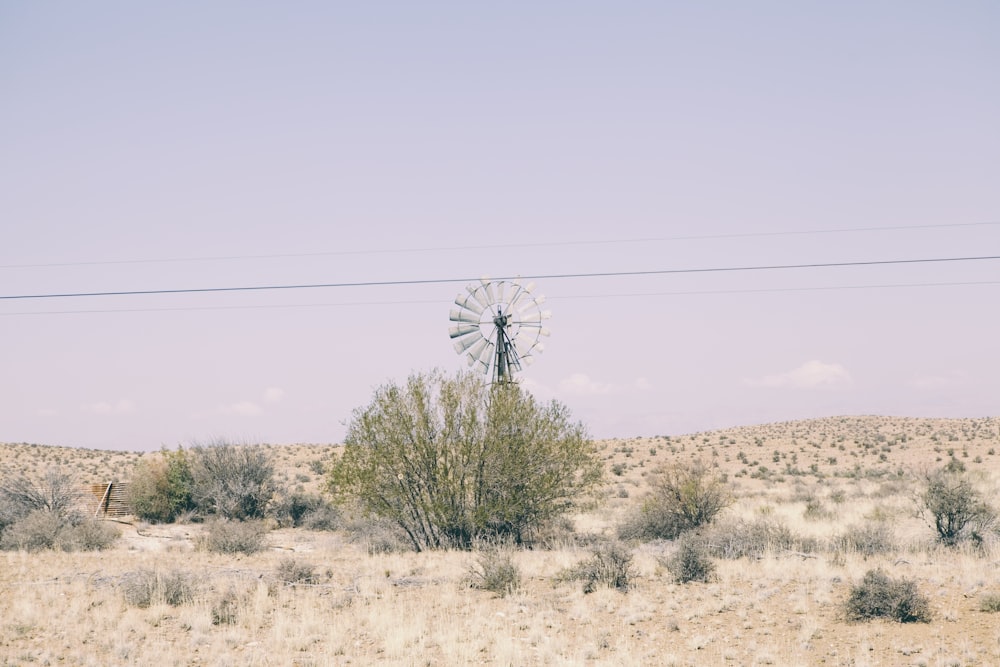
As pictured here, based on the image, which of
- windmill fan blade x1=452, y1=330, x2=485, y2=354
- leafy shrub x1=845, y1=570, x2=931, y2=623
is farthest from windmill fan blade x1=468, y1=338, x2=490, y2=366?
leafy shrub x1=845, y1=570, x2=931, y2=623

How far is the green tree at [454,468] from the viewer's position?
83.7 ft

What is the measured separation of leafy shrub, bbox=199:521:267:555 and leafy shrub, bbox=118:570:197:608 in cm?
681

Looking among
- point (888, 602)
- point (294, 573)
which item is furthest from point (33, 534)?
point (888, 602)

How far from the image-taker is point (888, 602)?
49.1 feet

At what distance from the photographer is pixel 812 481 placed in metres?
46.8

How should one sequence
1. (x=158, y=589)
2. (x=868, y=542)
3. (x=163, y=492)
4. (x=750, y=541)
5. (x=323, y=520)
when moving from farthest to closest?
(x=163, y=492) → (x=323, y=520) → (x=750, y=541) → (x=868, y=542) → (x=158, y=589)

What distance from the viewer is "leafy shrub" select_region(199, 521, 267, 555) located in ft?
82.2

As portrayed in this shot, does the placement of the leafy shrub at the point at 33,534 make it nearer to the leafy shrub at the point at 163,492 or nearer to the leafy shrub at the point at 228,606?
the leafy shrub at the point at 163,492

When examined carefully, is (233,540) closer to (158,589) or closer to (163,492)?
(158,589)

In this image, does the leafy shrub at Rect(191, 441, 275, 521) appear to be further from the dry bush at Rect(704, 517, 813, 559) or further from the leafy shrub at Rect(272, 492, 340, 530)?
the dry bush at Rect(704, 517, 813, 559)

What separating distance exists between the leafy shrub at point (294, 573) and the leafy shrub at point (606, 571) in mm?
5880

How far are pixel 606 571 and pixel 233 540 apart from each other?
1222 centimetres

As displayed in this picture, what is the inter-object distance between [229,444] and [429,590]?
2081 cm

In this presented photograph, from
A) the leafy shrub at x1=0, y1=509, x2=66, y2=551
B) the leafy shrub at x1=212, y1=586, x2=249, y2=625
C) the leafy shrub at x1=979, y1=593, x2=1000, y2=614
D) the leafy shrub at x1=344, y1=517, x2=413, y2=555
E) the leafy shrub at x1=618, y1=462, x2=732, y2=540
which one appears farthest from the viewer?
the leafy shrub at x1=618, y1=462, x2=732, y2=540
